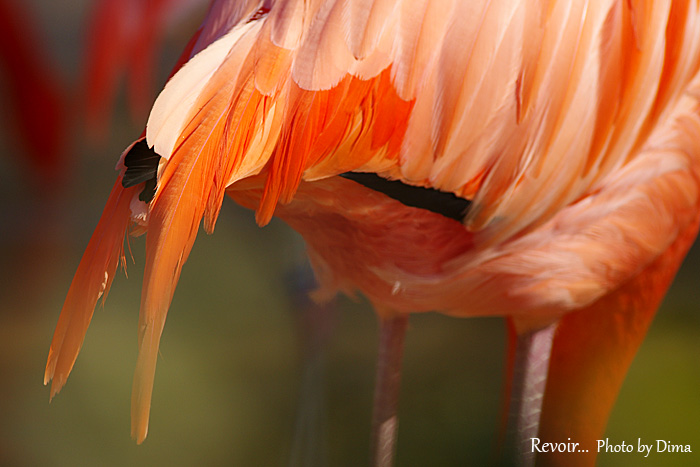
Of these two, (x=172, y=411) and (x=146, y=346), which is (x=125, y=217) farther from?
(x=172, y=411)

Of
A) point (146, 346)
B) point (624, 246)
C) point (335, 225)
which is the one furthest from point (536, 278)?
point (146, 346)

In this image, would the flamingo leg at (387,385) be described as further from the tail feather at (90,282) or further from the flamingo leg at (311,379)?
the tail feather at (90,282)

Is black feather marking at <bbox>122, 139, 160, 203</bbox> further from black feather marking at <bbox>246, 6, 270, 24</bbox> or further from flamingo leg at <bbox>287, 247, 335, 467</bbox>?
flamingo leg at <bbox>287, 247, 335, 467</bbox>

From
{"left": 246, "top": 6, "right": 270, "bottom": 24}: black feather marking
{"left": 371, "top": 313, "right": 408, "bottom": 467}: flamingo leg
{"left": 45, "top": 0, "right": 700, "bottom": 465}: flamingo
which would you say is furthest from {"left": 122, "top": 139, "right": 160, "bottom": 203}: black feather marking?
{"left": 371, "top": 313, "right": 408, "bottom": 467}: flamingo leg

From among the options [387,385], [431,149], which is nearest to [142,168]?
[431,149]

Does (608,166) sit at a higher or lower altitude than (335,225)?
higher

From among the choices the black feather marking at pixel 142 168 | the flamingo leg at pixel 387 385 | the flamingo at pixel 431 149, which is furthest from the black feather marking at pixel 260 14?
the flamingo leg at pixel 387 385
